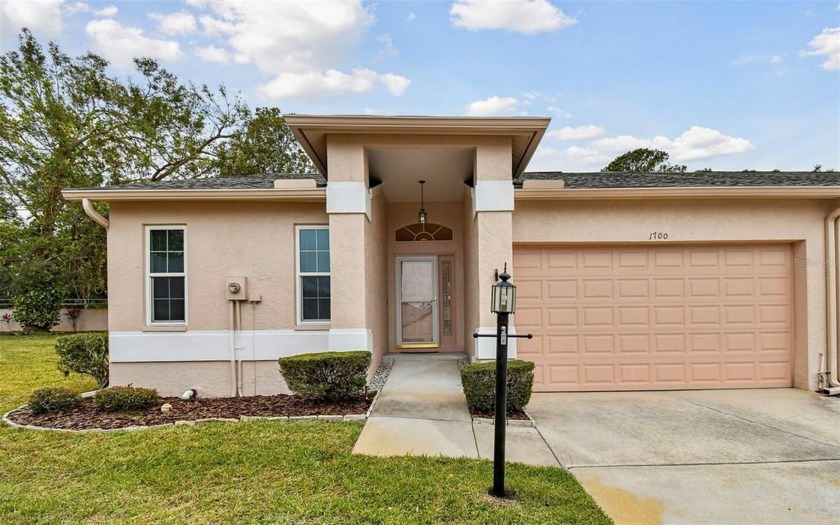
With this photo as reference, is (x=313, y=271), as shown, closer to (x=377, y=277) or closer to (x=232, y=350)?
(x=377, y=277)

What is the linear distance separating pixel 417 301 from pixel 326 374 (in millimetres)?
4061

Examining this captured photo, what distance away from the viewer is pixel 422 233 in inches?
352

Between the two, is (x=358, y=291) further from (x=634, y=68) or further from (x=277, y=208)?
(x=634, y=68)

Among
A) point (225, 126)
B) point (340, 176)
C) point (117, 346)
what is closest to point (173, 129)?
point (225, 126)

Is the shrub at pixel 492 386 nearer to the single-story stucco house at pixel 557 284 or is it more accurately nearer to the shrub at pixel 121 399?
the single-story stucco house at pixel 557 284

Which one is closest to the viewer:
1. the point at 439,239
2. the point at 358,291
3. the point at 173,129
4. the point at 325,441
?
the point at 325,441

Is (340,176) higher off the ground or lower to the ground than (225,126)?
lower

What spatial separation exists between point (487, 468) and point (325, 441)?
5.38ft

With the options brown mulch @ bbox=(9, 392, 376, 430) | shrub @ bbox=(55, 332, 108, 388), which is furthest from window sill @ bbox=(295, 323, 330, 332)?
shrub @ bbox=(55, 332, 108, 388)

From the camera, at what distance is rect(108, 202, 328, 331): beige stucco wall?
6.45m

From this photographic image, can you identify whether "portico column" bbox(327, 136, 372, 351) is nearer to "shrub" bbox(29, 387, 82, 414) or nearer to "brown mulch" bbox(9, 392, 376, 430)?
"brown mulch" bbox(9, 392, 376, 430)

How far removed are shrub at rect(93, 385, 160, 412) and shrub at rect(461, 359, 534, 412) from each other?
4286 mm

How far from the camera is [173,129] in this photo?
20.0 meters

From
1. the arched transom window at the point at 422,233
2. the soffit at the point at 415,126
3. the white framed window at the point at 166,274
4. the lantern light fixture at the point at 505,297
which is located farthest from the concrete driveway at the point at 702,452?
the white framed window at the point at 166,274
